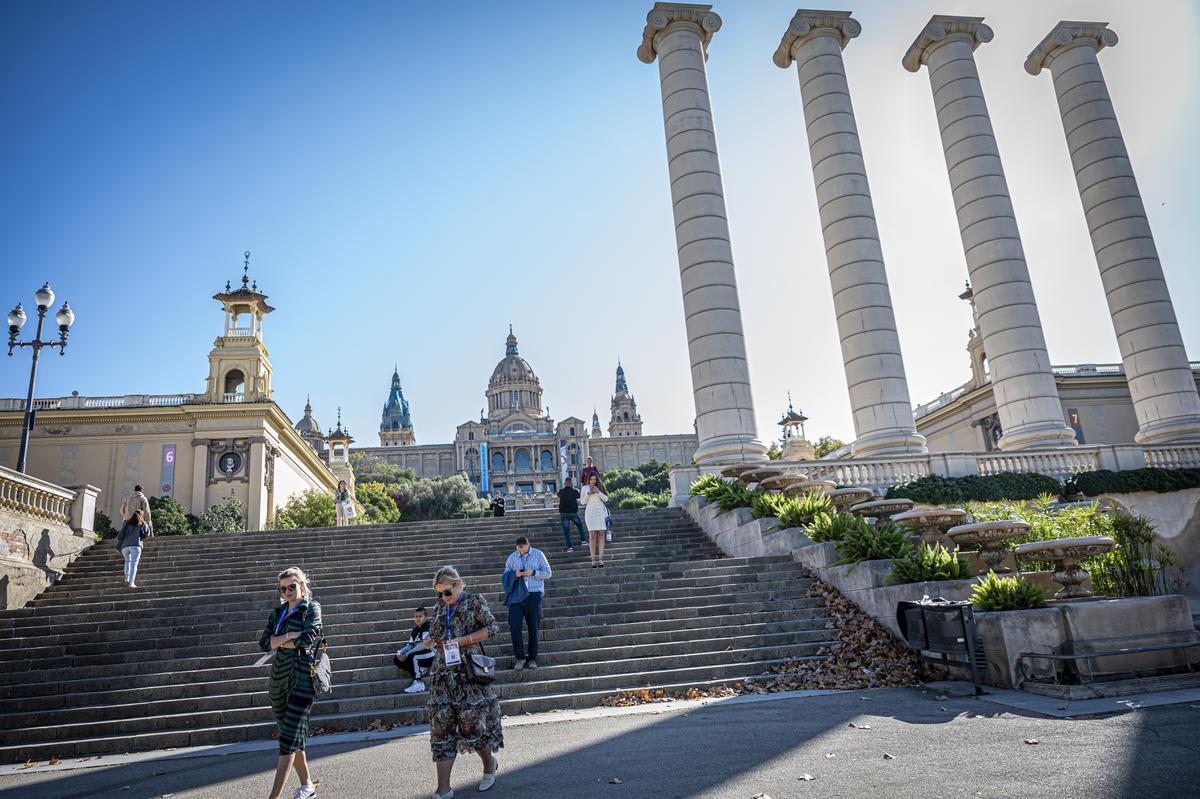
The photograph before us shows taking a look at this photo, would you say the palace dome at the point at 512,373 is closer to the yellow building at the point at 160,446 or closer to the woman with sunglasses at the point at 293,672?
the yellow building at the point at 160,446

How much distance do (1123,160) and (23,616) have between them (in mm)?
33844

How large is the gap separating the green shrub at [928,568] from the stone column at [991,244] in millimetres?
13798

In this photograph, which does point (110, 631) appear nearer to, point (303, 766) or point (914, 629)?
point (303, 766)

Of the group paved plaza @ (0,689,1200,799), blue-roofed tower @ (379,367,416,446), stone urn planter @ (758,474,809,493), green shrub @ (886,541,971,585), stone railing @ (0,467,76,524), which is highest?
blue-roofed tower @ (379,367,416,446)

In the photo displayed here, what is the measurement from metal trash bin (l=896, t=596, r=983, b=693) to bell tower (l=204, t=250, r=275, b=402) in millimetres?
38530

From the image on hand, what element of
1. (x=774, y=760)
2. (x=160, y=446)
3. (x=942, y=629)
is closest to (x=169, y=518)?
(x=160, y=446)

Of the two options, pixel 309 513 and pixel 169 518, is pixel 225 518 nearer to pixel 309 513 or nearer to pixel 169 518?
pixel 169 518

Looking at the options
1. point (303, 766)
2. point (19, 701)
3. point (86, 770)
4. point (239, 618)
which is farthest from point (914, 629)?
point (19, 701)

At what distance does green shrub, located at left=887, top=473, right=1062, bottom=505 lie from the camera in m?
19.7

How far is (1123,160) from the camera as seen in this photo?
87.4ft

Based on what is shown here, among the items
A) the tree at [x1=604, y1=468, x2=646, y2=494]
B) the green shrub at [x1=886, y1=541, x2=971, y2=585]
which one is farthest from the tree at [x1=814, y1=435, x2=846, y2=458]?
the green shrub at [x1=886, y1=541, x2=971, y2=585]

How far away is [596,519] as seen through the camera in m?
14.8

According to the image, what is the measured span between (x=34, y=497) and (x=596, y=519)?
12.7m

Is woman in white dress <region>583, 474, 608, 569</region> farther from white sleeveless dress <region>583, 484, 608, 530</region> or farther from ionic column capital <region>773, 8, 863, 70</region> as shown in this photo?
ionic column capital <region>773, 8, 863, 70</region>
